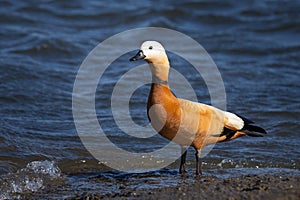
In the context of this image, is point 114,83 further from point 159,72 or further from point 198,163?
point 159,72

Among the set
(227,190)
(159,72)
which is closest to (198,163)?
(227,190)

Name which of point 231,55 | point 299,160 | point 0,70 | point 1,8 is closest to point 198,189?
point 299,160

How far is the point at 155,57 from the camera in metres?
7.21

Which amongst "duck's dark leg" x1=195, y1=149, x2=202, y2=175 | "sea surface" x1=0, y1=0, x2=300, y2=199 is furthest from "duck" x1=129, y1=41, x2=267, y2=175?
"sea surface" x1=0, y1=0, x2=300, y2=199

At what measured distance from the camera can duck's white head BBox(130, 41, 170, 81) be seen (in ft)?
23.4

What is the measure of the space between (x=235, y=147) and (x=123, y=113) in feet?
7.68

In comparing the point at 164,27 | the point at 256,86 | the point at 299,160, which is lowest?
the point at 299,160

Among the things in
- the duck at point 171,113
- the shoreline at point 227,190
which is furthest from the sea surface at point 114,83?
the duck at point 171,113

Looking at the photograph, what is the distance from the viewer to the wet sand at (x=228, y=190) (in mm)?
6398

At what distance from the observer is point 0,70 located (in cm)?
1252

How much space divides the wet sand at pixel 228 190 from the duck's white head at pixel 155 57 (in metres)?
1.33

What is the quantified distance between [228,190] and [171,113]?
1182 millimetres

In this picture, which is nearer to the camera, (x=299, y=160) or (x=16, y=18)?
(x=299, y=160)

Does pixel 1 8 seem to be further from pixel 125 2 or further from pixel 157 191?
pixel 157 191
